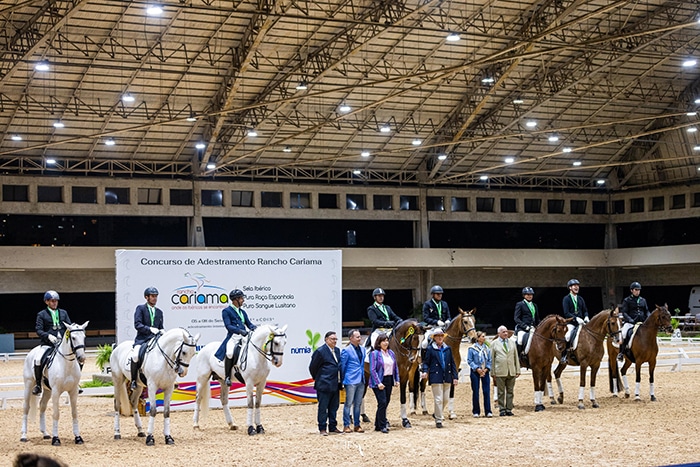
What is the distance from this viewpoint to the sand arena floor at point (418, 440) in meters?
11.8

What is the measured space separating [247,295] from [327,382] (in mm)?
4015

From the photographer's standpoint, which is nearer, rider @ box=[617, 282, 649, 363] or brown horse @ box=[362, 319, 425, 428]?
brown horse @ box=[362, 319, 425, 428]

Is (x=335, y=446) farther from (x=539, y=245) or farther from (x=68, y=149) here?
(x=539, y=245)

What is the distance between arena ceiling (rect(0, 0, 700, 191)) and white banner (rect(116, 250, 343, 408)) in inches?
318

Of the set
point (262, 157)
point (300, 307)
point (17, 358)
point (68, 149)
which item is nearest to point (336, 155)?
point (262, 157)

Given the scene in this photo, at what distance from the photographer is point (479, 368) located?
15758mm

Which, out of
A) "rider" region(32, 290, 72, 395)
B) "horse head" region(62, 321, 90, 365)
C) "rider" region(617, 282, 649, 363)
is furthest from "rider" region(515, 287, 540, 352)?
"rider" region(32, 290, 72, 395)

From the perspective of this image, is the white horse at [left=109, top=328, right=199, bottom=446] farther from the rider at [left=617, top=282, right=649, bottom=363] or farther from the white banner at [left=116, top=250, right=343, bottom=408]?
the rider at [left=617, top=282, right=649, bottom=363]

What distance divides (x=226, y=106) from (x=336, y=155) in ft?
29.8

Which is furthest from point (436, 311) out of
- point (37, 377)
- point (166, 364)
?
point (37, 377)

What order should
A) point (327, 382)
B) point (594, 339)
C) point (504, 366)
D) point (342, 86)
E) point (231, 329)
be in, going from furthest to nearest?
point (342, 86) < point (594, 339) < point (504, 366) < point (231, 329) < point (327, 382)

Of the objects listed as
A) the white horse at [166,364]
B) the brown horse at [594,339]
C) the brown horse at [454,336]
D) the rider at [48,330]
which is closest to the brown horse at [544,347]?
the brown horse at [594,339]

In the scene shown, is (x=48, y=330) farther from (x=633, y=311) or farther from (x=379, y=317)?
(x=633, y=311)

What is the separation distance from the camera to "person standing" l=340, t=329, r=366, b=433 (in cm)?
1432
